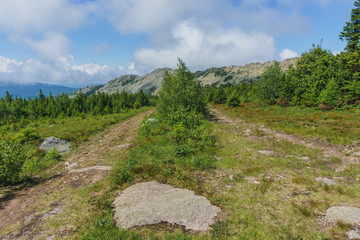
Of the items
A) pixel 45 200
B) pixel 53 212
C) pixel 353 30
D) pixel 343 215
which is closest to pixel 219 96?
pixel 353 30

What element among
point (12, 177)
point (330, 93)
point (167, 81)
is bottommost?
point (12, 177)

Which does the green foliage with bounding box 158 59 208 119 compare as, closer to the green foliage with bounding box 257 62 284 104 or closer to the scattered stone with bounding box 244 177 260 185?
the scattered stone with bounding box 244 177 260 185

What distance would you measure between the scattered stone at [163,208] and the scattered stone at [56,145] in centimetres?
1157

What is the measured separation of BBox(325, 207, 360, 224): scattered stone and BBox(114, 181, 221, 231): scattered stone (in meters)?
3.75

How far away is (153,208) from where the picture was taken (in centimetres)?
672

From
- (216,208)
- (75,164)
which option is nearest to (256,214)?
(216,208)

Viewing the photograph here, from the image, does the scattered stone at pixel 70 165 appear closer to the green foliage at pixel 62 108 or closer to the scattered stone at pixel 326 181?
the scattered stone at pixel 326 181

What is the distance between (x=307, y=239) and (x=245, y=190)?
3031 mm

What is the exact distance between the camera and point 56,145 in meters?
16.9

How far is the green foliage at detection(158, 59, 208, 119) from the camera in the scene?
24.0 meters

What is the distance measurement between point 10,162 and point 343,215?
14.8 meters

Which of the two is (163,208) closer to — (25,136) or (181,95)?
(181,95)

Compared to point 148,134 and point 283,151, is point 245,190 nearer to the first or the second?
point 283,151

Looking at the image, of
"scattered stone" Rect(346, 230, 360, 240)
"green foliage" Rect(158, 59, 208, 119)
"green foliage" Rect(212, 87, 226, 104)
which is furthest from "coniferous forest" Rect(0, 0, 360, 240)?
"green foliage" Rect(212, 87, 226, 104)
